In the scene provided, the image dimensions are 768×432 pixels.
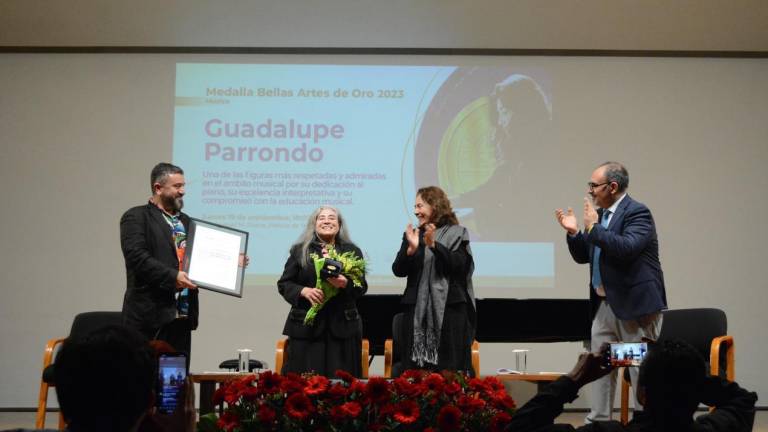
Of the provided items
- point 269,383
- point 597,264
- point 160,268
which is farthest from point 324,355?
point 269,383

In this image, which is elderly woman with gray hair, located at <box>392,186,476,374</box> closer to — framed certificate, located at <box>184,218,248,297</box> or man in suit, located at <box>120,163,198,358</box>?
framed certificate, located at <box>184,218,248,297</box>

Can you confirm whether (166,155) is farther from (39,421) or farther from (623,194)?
(623,194)

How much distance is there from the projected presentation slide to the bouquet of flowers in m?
2.27

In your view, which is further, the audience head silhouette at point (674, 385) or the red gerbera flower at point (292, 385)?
the red gerbera flower at point (292, 385)

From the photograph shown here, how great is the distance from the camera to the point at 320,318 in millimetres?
4102

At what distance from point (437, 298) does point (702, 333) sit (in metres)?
1.64

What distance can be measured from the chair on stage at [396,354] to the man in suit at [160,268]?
1.13 meters

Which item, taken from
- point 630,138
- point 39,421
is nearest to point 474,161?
point 630,138

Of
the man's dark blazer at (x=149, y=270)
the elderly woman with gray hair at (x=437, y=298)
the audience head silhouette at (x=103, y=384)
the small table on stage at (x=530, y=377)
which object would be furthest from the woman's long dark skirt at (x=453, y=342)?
the audience head silhouette at (x=103, y=384)

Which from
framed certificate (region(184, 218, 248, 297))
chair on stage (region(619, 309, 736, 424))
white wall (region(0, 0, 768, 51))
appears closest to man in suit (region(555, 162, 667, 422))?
chair on stage (region(619, 309, 736, 424))

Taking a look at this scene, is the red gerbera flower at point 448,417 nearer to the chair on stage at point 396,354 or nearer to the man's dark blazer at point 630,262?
the man's dark blazer at point 630,262

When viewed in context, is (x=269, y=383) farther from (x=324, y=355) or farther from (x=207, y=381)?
(x=207, y=381)

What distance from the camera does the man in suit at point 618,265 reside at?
384 centimetres

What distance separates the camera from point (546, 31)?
6414mm
